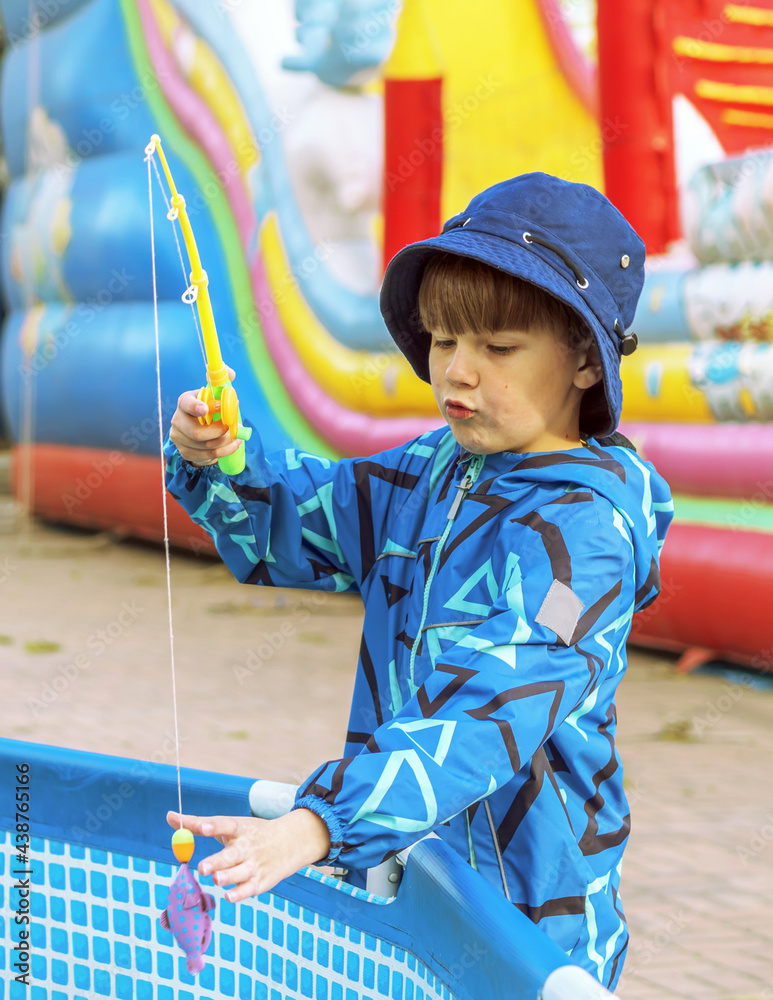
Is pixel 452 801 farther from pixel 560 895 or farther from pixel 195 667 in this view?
pixel 195 667

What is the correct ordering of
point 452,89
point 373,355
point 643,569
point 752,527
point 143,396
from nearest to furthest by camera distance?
point 643,569, point 752,527, point 452,89, point 373,355, point 143,396

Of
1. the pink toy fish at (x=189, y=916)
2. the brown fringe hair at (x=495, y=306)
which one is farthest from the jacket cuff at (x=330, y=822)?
the brown fringe hair at (x=495, y=306)

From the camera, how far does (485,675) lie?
3.98 ft

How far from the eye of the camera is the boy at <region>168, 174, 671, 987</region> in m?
1.18

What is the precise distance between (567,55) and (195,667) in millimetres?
2952

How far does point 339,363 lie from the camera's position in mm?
6809

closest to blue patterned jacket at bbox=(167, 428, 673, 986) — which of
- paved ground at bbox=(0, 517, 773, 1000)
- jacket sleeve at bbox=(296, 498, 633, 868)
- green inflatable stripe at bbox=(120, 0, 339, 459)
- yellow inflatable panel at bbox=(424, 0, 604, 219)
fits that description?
jacket sleeve at bbox=(296, 498, 633, 868)

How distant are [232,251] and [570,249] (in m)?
6.25

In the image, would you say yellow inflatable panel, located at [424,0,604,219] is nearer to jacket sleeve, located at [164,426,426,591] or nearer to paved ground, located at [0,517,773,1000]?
paved ground, located at [0,517,773,1000]

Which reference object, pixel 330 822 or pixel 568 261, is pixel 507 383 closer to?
pixel 568 261

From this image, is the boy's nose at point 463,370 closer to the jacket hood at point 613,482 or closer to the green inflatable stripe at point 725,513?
the jacket hood at point 613,482

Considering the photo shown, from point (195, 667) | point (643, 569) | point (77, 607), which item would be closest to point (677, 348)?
point (195, 667)

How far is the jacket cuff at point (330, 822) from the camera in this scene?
3.66 feet

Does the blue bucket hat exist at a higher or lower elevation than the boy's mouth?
higher
